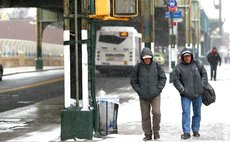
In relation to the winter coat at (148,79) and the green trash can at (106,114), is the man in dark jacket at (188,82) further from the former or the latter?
the green trash can at (106,114)

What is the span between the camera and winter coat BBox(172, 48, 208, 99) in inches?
430

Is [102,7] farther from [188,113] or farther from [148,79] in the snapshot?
[188,113]

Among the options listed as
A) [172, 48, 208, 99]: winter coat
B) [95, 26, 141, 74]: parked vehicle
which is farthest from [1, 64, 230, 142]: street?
[95, 26, 141, 74]: parked vehicle

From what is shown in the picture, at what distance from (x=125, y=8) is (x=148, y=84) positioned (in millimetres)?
1556

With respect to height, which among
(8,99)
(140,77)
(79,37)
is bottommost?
(8,99)

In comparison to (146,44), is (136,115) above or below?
below

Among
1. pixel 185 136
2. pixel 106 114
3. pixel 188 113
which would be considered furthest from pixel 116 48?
pixel 185 136

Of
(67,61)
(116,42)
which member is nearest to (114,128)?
(67,61)

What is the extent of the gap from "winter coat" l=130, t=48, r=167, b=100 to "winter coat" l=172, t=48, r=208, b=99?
319mm

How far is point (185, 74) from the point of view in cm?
1098

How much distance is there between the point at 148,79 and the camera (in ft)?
35.5

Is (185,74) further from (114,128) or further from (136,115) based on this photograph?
(136,115)

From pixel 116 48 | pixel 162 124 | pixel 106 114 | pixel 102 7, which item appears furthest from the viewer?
pixel 116 48

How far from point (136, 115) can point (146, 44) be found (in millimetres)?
12418
